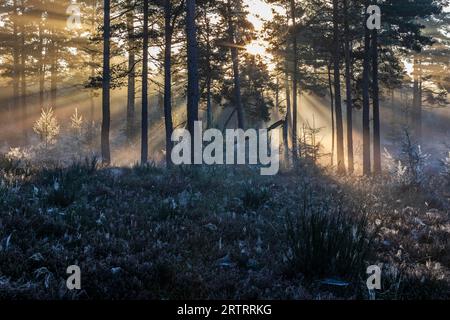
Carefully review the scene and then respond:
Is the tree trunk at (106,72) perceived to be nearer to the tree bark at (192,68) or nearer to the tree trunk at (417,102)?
the tree bark at (192,68)

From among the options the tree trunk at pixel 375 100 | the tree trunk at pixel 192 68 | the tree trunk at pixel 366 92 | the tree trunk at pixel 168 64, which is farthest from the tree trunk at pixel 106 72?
the tree trunk at pixel 375 100

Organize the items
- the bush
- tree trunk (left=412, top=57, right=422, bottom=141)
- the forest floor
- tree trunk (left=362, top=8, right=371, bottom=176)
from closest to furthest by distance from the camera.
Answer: the forest floor → the bush → tree trunk (left=362, top=8, right=371, bottom=176) → tree trunk (left=412, top=57, right=422, bottom=141)

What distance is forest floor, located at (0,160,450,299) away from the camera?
4.39 metres

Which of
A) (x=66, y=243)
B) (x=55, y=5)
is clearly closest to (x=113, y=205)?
(x=66, y=243)

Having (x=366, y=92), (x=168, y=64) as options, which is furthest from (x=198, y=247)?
(x=366, y=92)

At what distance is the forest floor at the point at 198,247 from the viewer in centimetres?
439

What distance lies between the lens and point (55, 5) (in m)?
37.2

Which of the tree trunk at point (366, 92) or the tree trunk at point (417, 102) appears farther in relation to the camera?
the tree trunk at point (417, 102)

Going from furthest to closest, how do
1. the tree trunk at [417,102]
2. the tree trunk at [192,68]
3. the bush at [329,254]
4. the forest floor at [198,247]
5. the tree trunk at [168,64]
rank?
the tree trunk at [417,102] < the tree trunk at [168,64] < the tree trunk at [192,68] < the bush at [329,254] < the forest floor at [198,247]

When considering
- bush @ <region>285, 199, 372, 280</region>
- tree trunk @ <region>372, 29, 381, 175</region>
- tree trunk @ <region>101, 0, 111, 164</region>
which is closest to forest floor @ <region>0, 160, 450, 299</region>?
bush @ <region>285, 199, 372, 280</region>

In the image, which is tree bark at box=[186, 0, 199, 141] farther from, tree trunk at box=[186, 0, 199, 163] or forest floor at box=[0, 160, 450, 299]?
forest floor at box=[0, 160, 450, 299]

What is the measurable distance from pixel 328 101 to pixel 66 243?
6880 centimetres

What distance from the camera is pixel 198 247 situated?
5.86 m
